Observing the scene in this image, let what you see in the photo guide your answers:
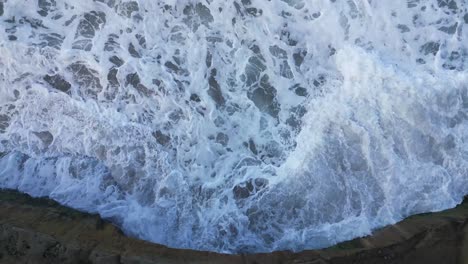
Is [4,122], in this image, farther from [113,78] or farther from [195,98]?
[195,98]

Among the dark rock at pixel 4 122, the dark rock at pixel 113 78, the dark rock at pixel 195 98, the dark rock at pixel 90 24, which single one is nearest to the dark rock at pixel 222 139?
the dark rock at pixel 195 98

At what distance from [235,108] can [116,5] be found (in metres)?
2.54

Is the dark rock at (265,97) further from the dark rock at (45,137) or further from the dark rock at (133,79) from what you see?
the dark rock at (45,137)

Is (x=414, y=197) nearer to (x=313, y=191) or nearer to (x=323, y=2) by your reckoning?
(x=313, y=191)

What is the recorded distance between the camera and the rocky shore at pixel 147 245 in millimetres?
5734

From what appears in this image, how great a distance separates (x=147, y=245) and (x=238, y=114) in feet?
8.03

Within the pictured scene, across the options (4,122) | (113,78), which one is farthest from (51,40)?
(4,122)

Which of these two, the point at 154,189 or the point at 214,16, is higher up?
the point at 214,16

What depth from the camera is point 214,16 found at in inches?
302

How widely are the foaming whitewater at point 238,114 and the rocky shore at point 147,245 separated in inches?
18.3

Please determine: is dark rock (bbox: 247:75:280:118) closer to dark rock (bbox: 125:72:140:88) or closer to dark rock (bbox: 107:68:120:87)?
dark rock (bbox: 125:72:140:88)

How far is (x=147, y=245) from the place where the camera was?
5867mm

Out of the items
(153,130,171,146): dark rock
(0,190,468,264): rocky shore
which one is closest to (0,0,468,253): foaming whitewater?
(153,130,171,146): dark rock

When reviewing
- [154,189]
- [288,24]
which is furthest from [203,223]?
[288,24]
